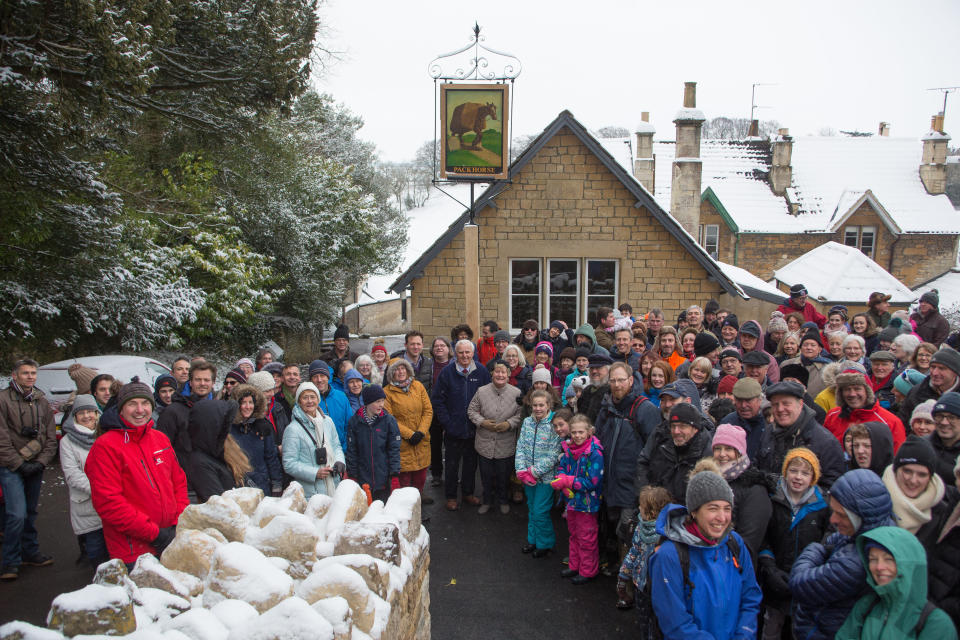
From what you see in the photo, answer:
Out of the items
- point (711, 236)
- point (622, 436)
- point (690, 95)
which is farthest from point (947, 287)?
point (622, 436)

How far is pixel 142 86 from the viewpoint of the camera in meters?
6.15

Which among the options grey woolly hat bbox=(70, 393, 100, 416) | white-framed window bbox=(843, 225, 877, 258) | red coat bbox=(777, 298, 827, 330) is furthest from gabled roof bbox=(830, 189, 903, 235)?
grey woolly hat bbox=(70, 393, 100, 416)

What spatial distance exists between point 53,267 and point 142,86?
432 centimetres

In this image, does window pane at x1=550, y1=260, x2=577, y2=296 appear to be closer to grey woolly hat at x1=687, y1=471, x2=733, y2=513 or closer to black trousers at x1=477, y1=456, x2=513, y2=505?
black trousers at x1=477, y1=456, x2=513, y2=505

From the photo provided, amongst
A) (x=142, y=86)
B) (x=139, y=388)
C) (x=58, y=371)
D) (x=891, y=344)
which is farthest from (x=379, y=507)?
(x=58, y=371)

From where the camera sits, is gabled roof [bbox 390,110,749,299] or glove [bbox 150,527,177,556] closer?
glove [bbox 150,527,177,556]

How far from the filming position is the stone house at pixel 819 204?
2895 centimetres

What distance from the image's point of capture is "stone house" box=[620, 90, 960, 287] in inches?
1140

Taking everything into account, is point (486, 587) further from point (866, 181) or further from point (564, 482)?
point (866, 181)

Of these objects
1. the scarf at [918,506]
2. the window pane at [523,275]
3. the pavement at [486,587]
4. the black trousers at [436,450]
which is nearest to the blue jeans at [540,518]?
the pavement at [486,587]

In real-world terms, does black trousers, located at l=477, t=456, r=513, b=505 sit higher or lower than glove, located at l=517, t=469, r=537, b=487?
lower

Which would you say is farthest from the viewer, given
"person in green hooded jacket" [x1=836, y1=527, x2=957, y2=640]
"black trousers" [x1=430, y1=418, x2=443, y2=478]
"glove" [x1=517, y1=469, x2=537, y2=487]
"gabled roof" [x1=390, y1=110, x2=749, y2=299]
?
"gabled roof" [x1=390, y1=110, x2=749, y2=299]

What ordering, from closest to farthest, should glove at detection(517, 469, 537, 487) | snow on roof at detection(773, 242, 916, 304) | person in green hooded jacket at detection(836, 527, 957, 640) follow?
person in green hooded jacket at detection(836, 527, 957, 640)
glove at detection(517, 469, 537, 487)
snow on roof at detection(773, 242, 916, 304)

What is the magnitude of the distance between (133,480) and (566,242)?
9322mm
